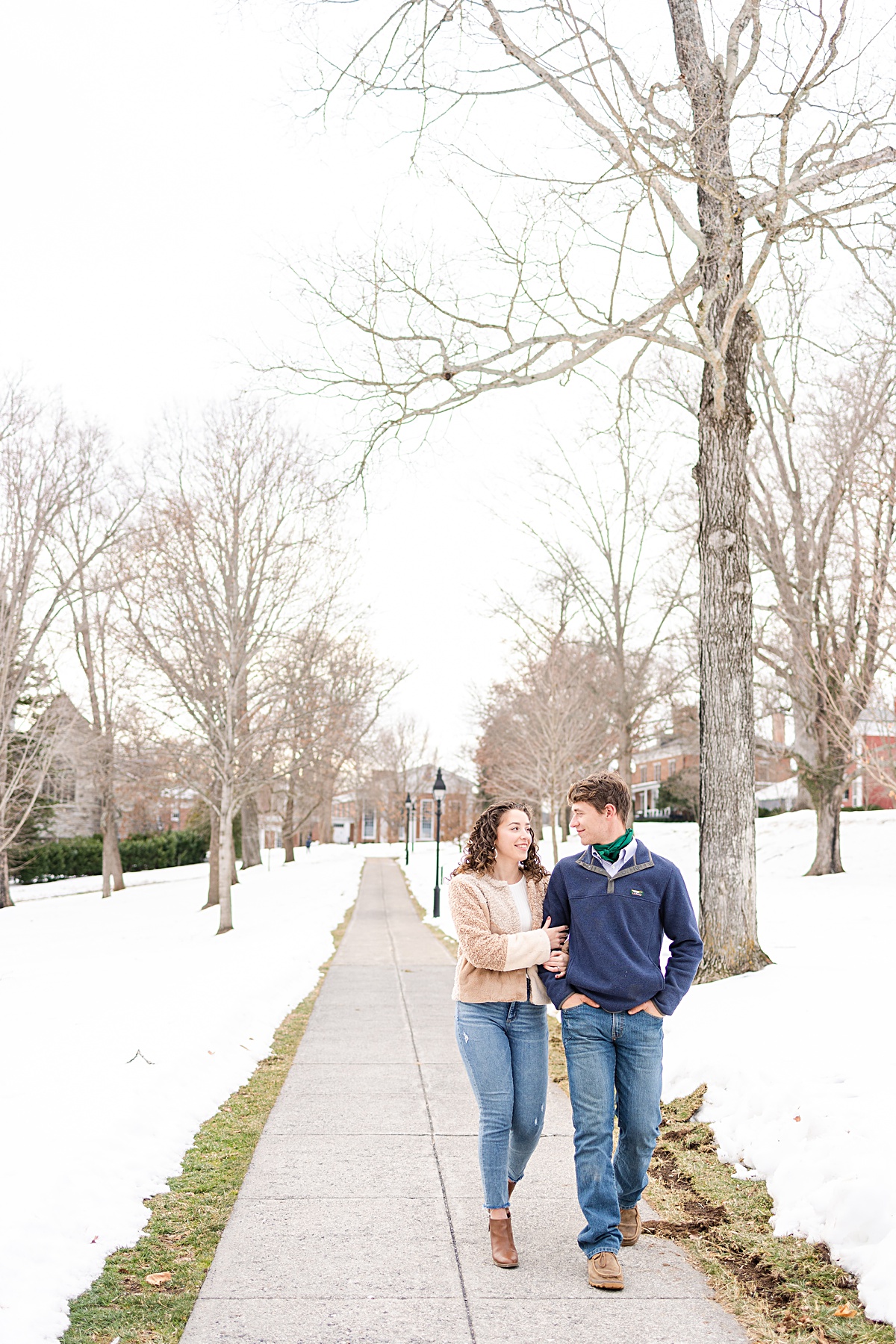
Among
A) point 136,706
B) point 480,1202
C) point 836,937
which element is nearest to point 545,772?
point 136,706

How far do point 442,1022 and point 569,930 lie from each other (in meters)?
6.36

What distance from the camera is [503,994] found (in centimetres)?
412

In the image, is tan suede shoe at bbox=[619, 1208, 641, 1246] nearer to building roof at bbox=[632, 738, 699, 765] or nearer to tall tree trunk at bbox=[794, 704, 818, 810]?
tall tree trunk at bbox=[794, 704, 818, 810]

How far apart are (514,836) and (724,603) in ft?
19.9

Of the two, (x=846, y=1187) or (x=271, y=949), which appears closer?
(x=846, y=1187)

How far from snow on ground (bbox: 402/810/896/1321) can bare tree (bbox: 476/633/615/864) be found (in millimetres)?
17822

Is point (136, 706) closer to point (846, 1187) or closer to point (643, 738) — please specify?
point (643, 738)

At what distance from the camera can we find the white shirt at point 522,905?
4.26 metres

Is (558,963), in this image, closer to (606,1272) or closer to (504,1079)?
(504,1079)

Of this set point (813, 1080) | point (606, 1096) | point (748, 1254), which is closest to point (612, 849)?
point (606, 1096)

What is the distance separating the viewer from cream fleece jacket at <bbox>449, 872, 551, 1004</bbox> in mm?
4062

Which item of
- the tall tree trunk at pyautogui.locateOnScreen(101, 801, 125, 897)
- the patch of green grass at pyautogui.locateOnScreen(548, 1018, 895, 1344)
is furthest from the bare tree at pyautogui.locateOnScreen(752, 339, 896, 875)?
the tall tree trunk at pyautogui.locateOnScreen(101, 801, 125, 897)

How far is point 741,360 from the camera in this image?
32.6ft

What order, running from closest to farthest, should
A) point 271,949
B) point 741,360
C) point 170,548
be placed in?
point 741,360, point 271,949, point 170,548
